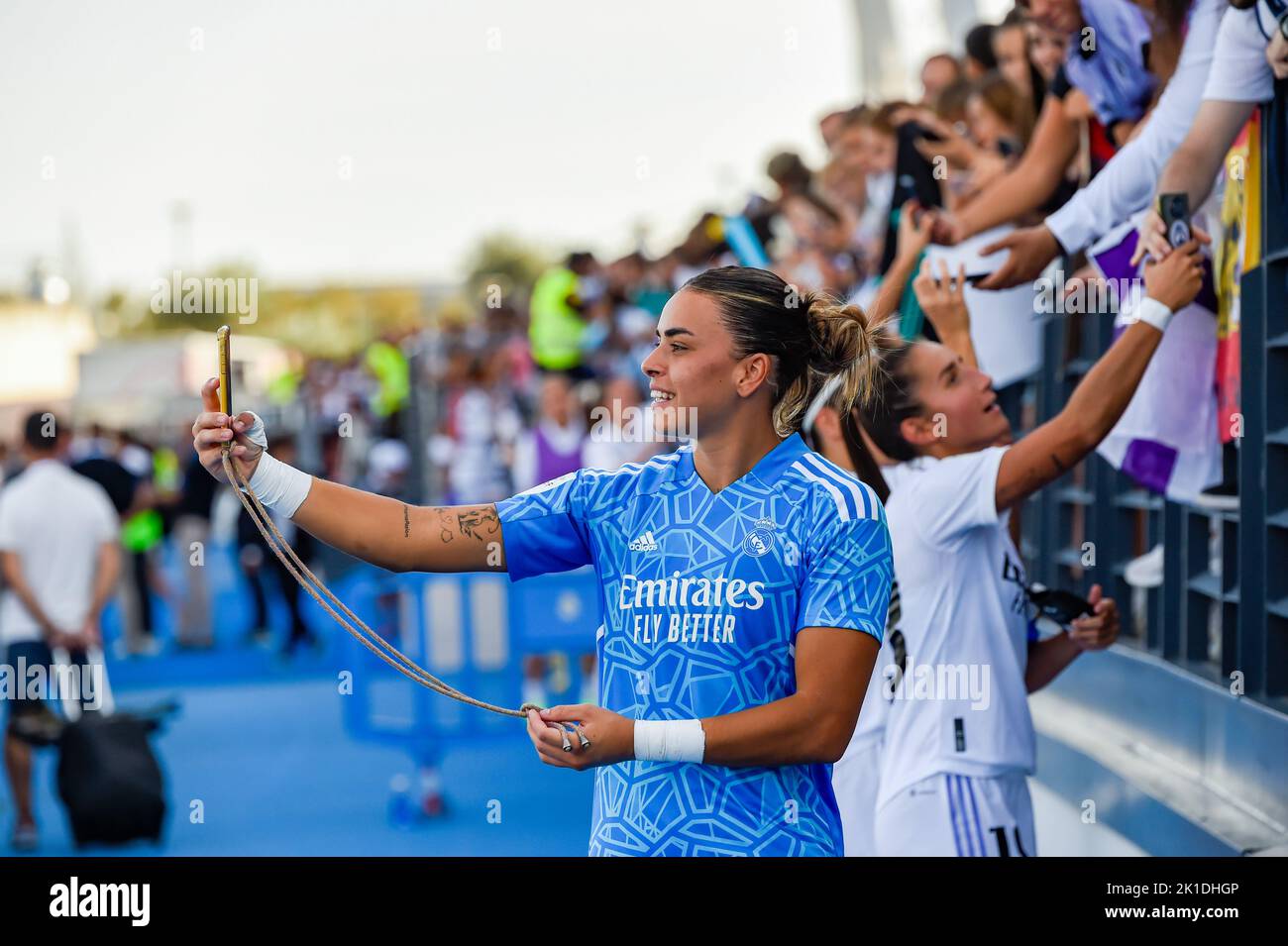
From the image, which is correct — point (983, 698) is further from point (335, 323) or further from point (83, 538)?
point (335, 323)

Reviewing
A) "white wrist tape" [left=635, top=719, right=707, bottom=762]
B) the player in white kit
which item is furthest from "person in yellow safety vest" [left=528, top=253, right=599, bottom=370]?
"white wrist tape" [left=635, top=719, right=707, bottom=762]

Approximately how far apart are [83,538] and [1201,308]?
658cm

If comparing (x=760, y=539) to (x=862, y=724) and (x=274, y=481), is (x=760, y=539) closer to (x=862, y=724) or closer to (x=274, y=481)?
(x=274, y=481)

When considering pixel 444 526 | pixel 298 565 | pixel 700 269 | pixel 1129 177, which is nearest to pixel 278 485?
pixel 298 565

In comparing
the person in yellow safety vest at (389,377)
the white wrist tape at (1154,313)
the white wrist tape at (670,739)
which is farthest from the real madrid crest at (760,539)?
the person in yellow safety vest at (389,377)

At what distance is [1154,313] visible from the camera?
3.70 m

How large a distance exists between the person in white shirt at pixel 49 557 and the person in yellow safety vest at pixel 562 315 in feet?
14.2

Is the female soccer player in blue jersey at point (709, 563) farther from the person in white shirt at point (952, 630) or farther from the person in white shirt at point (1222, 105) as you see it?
the person in white shirt at point (1222, 105)

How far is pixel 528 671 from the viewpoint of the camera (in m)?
10.0

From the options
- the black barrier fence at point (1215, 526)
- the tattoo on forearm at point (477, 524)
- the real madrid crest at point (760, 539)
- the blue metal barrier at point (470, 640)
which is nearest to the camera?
the real madrid crest at point (760, 539)

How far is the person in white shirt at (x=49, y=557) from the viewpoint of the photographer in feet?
28.6

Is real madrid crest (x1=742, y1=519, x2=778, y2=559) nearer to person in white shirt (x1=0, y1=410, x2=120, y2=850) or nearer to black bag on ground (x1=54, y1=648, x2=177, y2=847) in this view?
black bag on ground (x1=54, y1=648, x2=177, y2=847)
